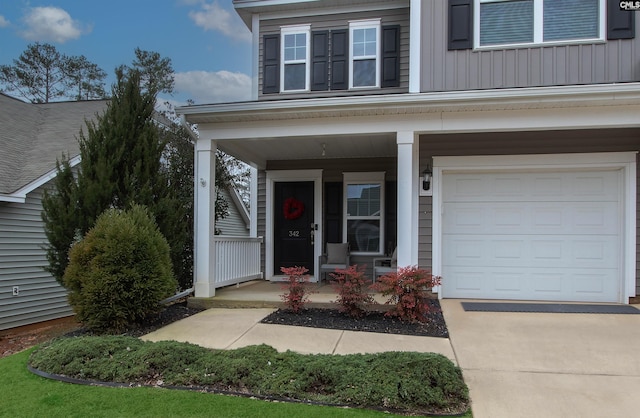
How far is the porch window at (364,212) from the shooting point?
853cm

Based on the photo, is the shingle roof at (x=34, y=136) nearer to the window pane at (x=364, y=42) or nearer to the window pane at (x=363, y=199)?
the window pane at (x=363, y=199)

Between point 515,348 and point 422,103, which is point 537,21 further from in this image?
point 515,348

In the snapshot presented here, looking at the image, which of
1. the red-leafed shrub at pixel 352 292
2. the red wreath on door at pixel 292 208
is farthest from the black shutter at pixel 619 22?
the red wreath on door at pixel 292 208

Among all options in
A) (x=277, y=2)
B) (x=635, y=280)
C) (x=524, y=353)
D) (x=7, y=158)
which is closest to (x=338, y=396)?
(x=524, y=353)

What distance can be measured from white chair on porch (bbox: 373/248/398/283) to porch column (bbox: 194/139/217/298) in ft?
8.99

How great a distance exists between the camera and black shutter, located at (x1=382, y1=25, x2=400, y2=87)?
8320 millimetres

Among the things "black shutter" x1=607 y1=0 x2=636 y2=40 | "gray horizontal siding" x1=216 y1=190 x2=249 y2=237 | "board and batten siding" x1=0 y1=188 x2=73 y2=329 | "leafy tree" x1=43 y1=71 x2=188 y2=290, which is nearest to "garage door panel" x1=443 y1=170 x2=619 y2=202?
"black shutter" x1=607 y1=0 x2=636 y2=40

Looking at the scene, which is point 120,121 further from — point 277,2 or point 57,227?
point 277,2

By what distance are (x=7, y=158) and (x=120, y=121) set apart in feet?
16.2

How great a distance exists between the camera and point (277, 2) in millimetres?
8641

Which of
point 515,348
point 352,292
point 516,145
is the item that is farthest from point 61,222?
point 516,145

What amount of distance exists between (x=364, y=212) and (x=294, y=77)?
10.2ft

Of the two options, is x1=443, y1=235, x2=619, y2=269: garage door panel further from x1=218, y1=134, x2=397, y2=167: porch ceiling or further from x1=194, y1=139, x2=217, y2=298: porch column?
x1=194, y1=139, x2=217, y2=298: porch column

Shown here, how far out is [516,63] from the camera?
257 inches
